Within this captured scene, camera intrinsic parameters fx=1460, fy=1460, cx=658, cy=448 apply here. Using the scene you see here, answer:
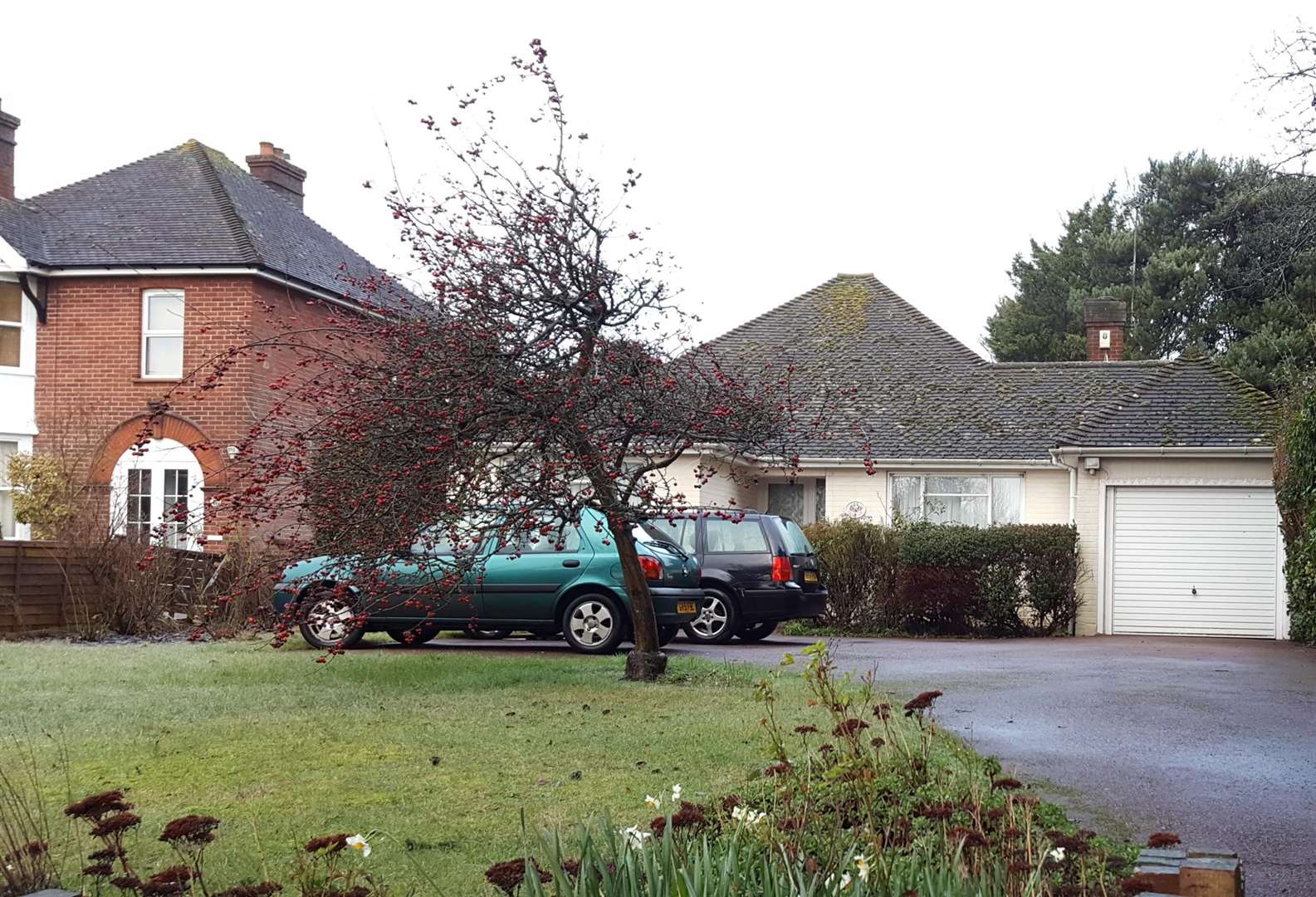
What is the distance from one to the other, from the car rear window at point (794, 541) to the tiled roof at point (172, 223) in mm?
8839

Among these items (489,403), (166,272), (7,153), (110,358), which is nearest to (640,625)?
(489,403)

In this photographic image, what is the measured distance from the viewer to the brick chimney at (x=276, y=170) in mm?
32219

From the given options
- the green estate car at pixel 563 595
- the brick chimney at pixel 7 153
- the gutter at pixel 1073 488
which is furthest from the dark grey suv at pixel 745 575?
the brick chimney at pixel 7 153

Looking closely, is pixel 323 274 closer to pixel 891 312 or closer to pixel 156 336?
pixel 156 336

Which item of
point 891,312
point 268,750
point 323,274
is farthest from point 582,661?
point 891,312

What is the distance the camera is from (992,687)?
43.3 feet

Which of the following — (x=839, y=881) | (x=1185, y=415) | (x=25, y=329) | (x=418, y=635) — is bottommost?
(x=418, y=635)

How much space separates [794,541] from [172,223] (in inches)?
568

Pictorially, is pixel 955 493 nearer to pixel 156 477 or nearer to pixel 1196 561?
pixel 1196 561

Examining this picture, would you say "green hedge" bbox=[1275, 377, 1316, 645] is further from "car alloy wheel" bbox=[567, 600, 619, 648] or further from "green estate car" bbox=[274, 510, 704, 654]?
"car alloy wheel" bbox=[567, 600, 619, 648]

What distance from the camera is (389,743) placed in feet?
28.9

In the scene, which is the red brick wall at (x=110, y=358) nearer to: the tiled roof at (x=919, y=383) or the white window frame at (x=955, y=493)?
the tiled roof at (x=919, y=383)

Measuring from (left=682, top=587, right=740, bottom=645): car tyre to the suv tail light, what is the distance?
2.05m

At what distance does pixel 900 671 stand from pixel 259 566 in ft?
21.5
